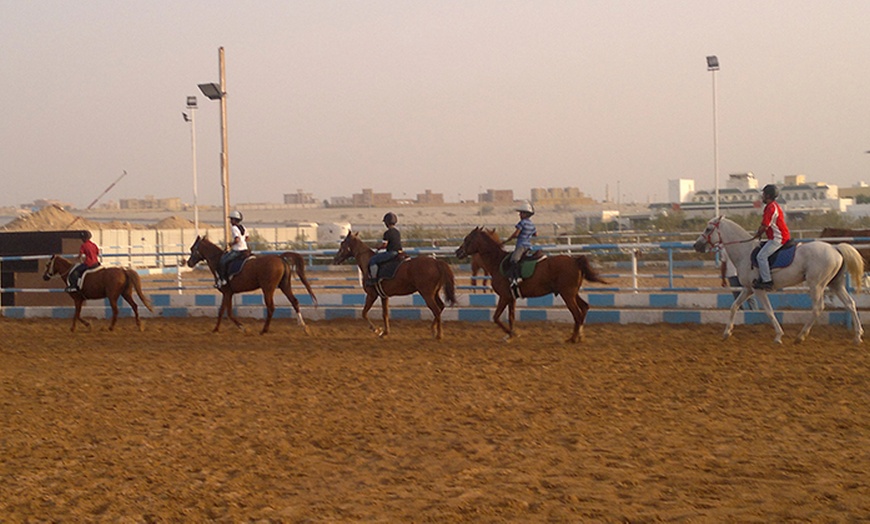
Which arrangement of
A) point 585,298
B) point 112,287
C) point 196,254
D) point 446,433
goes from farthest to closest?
point 585,298, point 112,287, point 196,254, point 446,433

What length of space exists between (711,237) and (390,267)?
486 cm

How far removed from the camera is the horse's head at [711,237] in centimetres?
1330

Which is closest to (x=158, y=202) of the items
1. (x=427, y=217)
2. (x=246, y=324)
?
(x=427, y=217)

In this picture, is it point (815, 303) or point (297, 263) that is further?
point (297, 263)

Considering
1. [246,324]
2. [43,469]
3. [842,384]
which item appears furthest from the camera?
[246,324]

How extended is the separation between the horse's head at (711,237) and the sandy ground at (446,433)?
4.49 feet

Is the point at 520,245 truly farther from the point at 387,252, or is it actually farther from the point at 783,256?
the point at 783,256

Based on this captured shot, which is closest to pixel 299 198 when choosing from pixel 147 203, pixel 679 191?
pixel 147 203

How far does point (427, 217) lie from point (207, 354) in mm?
74568

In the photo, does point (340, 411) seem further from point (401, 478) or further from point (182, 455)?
point (401, 478)

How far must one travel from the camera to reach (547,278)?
13.3m

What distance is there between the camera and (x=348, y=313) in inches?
685

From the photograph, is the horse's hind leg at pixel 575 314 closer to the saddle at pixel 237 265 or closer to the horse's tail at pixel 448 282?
the horse's tail at pixel 448 282

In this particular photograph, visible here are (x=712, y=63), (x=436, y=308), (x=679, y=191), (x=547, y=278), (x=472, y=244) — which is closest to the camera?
(x=547, y=278)
